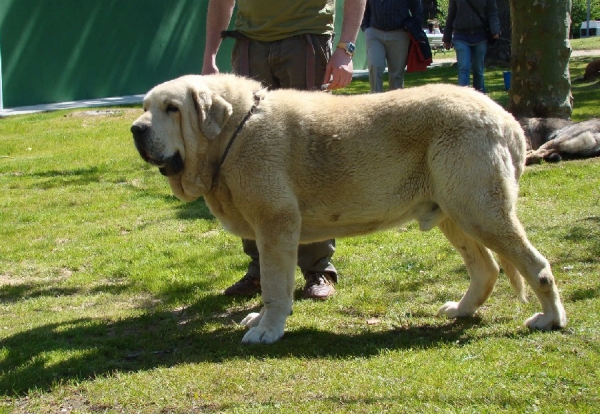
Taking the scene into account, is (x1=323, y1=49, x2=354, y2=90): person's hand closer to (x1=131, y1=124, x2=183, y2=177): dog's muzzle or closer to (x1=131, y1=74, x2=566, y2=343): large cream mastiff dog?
(x1=131, y1=74, x2=566, y2=343): large cream mastiff dog

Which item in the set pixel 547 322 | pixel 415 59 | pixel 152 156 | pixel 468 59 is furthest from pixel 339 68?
pixel 468 59

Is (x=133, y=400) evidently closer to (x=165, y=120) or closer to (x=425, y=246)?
(x=165, y=120)

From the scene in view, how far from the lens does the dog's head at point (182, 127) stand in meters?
4.83

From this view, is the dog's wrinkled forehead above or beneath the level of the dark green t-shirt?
beneath

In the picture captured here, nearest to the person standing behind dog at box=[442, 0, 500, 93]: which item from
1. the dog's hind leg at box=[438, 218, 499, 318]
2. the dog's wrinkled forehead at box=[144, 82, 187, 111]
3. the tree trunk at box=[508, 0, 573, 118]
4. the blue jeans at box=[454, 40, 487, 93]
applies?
the blue jeans at box=[454, 40, 487, 93]

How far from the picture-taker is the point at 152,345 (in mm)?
5070

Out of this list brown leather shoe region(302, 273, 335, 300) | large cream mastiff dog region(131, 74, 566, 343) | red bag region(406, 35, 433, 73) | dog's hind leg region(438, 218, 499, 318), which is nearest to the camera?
large cream mastiff dog region(131, 74, 566, 343)

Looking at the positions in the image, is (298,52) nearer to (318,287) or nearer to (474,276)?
(318,287)

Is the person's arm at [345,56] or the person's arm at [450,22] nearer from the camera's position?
the person's arm at [345,56]

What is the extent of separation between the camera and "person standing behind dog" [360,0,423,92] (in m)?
11.5

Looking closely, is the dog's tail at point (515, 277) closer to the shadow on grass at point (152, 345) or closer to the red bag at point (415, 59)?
the shadow on grass at point (152, 345)

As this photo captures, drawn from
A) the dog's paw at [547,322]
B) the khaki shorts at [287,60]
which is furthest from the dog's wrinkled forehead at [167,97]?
the dog's paw at [547,322]

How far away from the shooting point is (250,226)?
16.7 ft

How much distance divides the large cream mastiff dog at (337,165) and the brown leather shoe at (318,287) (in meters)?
0.86
